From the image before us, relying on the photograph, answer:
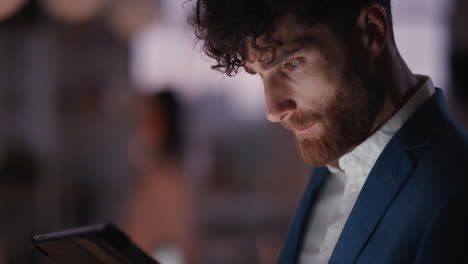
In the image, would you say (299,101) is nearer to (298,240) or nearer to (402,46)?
(298,240)

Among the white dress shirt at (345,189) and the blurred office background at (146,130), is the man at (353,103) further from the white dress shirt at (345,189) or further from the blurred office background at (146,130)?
the blurred office background at (146,130)

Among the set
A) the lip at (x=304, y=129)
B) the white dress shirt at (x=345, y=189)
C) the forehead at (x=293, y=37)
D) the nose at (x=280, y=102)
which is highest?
the forehead at (x=293, y=37)

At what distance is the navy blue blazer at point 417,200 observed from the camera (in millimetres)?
1012

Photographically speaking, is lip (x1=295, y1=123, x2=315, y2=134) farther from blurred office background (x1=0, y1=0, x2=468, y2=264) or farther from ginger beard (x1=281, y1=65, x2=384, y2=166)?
blurred office background (x1=0, y1=0, x2=468, y2=264)

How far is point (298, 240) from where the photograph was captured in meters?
1.52

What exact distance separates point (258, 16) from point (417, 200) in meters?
0.51

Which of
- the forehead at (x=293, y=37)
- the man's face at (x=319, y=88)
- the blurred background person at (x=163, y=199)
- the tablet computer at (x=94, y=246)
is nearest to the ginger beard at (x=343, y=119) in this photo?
the man's face at (x=319, y=88)

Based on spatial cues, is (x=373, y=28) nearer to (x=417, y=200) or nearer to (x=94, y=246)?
(x=417, y=200)

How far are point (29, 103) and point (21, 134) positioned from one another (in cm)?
32

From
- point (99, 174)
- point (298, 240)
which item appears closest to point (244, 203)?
point (99, 174)

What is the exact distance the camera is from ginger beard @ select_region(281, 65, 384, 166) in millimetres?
1251

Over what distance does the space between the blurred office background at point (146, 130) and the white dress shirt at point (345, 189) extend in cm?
166

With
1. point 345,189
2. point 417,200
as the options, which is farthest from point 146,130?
point 417,200

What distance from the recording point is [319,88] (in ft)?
4.08
